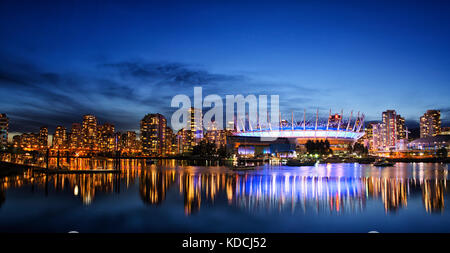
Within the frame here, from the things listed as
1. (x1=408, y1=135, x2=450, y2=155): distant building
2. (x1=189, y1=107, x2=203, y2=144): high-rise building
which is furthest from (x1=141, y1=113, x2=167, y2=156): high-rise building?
(x1=408, y1=135, x2=450, y2=155): distant building

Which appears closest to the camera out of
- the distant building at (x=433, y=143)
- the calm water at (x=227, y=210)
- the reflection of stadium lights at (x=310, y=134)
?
the calm water at (x=227, y=210)

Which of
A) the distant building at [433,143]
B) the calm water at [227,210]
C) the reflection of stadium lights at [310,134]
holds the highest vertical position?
the reflection of stadium lights at [310,134]

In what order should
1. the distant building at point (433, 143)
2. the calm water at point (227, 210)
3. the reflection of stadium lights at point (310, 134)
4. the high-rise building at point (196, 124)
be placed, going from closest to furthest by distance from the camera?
the calm water at point (227, 210) → the distant building at point (433, 143) → the reflection of stadium lights at point (310, 134) → the high-rise building at point (196, 124)

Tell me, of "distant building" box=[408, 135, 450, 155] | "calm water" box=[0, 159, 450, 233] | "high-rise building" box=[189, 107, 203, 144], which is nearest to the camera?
"calm water" box=[0, 159, 450, 233]

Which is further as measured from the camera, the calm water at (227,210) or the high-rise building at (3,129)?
the high-rise building at (3,129)

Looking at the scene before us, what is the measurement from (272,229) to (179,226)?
3.40 m

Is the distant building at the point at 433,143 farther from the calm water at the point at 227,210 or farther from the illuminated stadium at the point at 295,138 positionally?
the calm water at the point at 227,210

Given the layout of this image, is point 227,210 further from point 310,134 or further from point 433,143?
point 433,143

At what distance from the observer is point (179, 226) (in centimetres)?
1248

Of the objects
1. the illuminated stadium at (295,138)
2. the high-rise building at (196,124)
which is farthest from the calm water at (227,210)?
the high-rise building at (196,124)

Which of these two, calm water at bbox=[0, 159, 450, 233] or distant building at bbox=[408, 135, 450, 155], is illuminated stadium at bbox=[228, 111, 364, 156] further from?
calm water at bbox=[0, 159, 450, 233]
